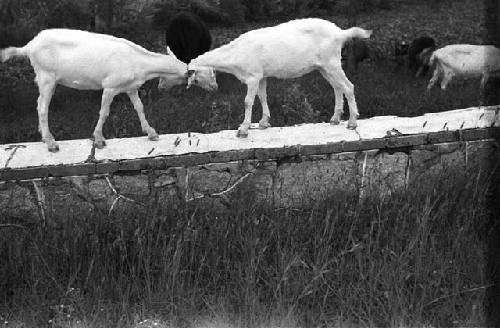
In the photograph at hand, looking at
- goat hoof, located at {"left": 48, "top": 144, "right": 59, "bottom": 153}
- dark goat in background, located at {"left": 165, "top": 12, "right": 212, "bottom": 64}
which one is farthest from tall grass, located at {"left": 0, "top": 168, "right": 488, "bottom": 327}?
dark goat in background, located at {"left": 165, "top": 12, "right": 212, "bottom": 64}

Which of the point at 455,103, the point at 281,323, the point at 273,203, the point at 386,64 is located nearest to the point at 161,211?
the point at 273,203

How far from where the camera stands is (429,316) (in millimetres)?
4270

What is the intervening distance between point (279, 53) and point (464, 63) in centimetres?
475

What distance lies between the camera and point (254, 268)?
4.43 m

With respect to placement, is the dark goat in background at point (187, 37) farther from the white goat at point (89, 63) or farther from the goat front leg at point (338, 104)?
the white goat at point (89, 63)

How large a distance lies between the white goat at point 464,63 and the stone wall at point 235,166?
385cm

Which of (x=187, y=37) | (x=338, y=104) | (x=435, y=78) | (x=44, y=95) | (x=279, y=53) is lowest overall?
(x=435, y=78)

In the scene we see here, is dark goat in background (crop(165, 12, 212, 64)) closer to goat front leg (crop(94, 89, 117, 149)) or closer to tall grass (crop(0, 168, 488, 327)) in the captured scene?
goat front leg (crop(94, 89, 117, 149))

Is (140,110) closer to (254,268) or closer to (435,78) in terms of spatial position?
(254,268)

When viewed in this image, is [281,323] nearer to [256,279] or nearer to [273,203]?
[256,279]

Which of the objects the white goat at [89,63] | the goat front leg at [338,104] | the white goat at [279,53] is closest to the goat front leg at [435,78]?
the goat front leg at [338,104]

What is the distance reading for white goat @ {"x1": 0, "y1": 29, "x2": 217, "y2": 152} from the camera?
504 cm

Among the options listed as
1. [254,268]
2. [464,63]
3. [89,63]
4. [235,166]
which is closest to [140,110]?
[89,63]

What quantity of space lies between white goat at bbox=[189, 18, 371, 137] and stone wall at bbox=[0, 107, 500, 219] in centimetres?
41
